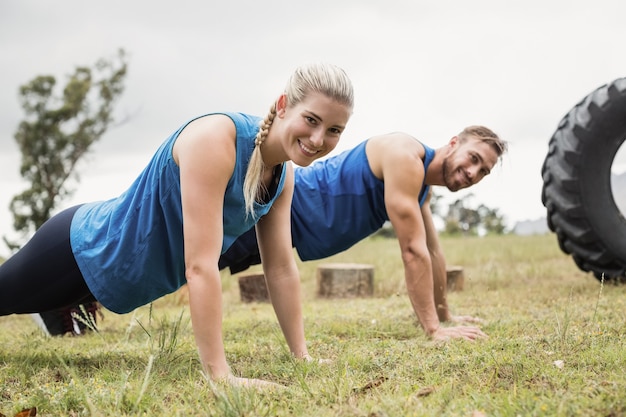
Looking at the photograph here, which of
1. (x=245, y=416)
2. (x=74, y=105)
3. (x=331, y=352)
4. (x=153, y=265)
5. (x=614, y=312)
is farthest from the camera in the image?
(x=74, y=105)

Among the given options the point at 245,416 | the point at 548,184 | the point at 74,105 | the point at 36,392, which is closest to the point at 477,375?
the point at 245,416

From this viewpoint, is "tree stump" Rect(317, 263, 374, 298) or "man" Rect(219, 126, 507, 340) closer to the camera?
"man" Rect(219, 126, 507, 340)

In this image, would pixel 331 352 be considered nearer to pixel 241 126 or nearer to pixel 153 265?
pixel 153 265

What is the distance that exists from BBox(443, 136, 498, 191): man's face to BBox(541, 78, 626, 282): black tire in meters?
1.57

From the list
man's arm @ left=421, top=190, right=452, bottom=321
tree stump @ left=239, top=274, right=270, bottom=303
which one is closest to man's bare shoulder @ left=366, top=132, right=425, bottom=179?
man's arm @ left=421, top=190, right=452, bottom=321

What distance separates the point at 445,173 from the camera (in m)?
4.03

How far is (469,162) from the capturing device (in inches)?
156

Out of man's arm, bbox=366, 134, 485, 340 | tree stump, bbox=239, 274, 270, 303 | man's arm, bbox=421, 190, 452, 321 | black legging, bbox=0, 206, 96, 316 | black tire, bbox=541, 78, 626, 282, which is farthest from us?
tree stump, bbox=239, 274, 270, 303

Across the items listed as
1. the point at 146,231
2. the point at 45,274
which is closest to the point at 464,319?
the point at 146,231

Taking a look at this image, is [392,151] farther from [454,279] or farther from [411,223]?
[454,279]

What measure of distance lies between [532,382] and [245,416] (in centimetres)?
100

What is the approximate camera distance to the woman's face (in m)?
2.53

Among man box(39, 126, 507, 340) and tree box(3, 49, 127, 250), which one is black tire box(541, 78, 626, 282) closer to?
man box(39, 126, 507, 340)

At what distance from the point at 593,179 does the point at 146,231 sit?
379 centimetres
